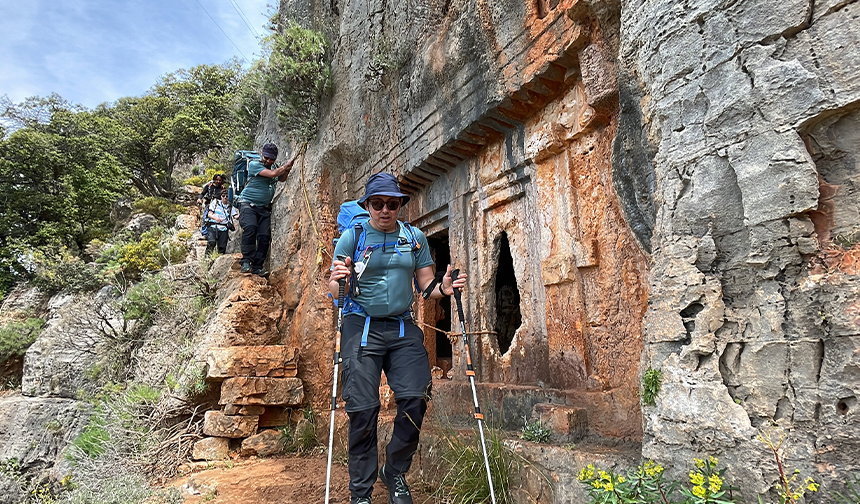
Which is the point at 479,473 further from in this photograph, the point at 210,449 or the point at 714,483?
the point at 210,449

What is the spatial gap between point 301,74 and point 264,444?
5.21 m

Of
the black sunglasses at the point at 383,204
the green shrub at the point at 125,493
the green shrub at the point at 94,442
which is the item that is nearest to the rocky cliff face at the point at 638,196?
the black sunglasses at the point at 383,204

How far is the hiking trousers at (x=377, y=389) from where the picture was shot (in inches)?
139

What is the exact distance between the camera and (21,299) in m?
17.6

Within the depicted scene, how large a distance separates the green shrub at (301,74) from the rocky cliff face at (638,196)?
0.58m

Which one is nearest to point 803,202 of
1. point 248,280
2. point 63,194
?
point 248,280

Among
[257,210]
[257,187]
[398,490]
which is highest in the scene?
[257,187]

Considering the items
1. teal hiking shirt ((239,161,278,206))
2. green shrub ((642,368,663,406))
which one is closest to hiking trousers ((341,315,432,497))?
green shrub ((642,368,663,406))

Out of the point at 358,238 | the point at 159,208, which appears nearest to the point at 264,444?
the point at 358,238

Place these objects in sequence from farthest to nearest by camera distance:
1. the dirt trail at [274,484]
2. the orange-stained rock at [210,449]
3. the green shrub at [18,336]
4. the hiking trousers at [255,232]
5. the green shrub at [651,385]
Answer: the green shrub at [18,336] < the hiking trousers at [255,232] < the orange-stained rock at [210,449] < the dirt trail at [274,484] < the green shrub at [651,385]

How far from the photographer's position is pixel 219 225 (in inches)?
434

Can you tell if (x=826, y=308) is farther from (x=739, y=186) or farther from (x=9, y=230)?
(x=9, y=230)

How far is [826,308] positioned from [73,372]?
1351 centimetres

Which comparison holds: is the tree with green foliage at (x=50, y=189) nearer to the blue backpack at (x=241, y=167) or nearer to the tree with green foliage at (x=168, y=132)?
the tree with green foliage at (x=168, y=132)
